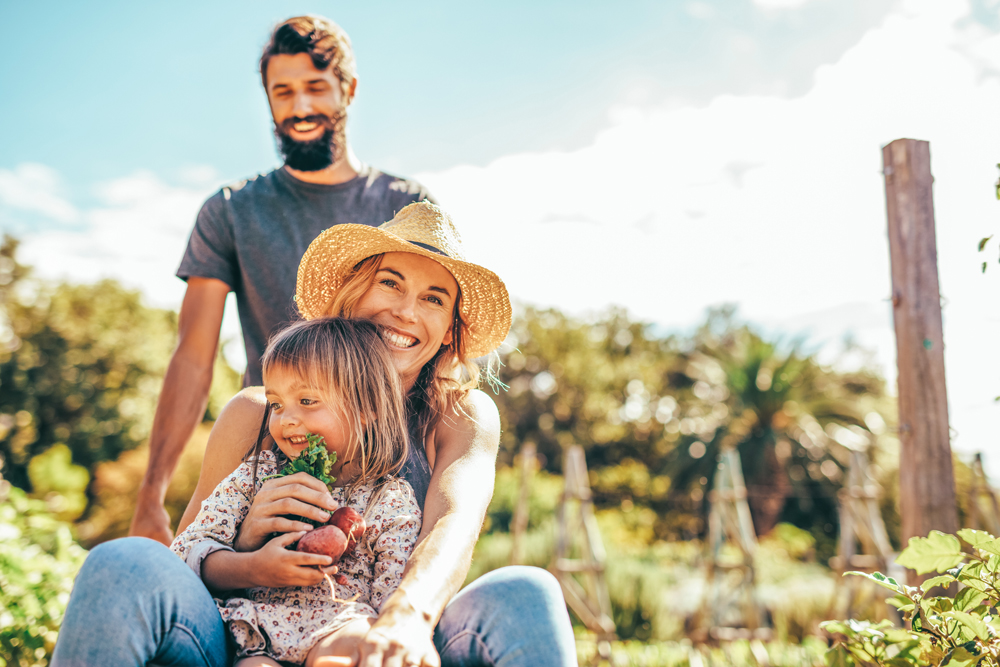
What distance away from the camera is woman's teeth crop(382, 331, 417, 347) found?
1.87m

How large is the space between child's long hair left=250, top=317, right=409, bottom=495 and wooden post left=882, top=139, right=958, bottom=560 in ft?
7.47

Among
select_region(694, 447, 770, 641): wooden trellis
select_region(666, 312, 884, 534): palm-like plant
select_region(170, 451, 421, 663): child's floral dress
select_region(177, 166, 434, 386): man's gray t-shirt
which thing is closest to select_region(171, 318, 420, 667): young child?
select_region(170, 451, 421, 663): child's floral dress

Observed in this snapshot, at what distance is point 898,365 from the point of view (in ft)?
9.72

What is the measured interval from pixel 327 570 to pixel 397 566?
0.17m

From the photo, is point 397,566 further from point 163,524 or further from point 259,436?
point 163,524

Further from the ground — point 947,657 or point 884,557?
point 947,657

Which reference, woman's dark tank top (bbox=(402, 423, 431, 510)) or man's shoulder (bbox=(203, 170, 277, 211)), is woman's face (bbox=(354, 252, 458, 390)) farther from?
man's shoulder (bbox=(203, 170, 277, 211))

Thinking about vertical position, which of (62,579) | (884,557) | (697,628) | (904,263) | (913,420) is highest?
(904,263)

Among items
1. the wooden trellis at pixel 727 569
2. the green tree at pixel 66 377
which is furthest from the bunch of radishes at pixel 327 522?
the green tree at pixel 66 377

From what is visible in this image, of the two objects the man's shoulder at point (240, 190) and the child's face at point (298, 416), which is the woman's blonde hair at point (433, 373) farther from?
the man's shoulder at point (240, 190)

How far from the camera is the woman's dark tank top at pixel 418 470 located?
1.77 meters

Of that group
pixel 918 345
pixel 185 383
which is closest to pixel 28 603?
pixel 185 383

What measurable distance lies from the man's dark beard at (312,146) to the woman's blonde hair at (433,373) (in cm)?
69

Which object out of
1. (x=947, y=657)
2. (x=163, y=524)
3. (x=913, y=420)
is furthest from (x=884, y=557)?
(x=163, y=524)
